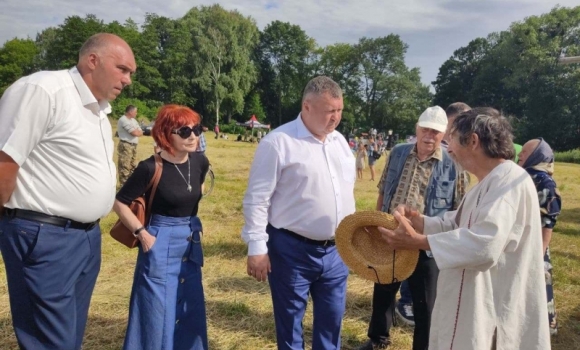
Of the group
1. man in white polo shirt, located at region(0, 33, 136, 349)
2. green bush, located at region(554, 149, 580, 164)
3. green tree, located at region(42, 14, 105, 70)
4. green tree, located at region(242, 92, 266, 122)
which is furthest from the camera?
green tree, located at region(242, 92, 266, 122)

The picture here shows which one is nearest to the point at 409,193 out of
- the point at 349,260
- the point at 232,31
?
the point at 349,260

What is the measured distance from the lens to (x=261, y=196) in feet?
9.12

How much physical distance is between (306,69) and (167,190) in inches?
2794

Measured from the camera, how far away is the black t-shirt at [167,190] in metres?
2.88

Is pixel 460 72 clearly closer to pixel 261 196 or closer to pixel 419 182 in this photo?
pixel 419 182

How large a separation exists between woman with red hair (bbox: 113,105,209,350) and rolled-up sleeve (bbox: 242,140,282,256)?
0.52 meters

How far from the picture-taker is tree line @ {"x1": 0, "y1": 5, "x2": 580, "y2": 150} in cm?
4688

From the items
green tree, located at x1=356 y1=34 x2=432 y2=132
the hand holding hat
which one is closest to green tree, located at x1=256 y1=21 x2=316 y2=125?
green tree, located at x1=356 y1=34 x2=432 y2=132

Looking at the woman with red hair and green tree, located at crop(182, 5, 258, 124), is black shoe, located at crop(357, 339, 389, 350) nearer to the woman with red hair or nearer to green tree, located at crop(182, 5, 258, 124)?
the woman with red hair

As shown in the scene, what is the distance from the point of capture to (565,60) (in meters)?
3.22

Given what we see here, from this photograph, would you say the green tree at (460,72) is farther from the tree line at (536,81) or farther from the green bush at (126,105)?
the green bush at (126,105)

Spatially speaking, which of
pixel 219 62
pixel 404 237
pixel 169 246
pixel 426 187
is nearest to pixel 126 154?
pixel 169 246

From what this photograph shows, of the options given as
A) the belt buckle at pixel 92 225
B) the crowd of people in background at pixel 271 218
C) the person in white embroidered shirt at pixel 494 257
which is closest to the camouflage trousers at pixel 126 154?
the crowd of people in background at pixel 271 218

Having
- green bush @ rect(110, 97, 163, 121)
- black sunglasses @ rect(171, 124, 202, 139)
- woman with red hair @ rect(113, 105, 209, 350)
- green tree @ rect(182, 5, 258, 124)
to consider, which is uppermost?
green tree @ rect(182, 5, 258, 124)
